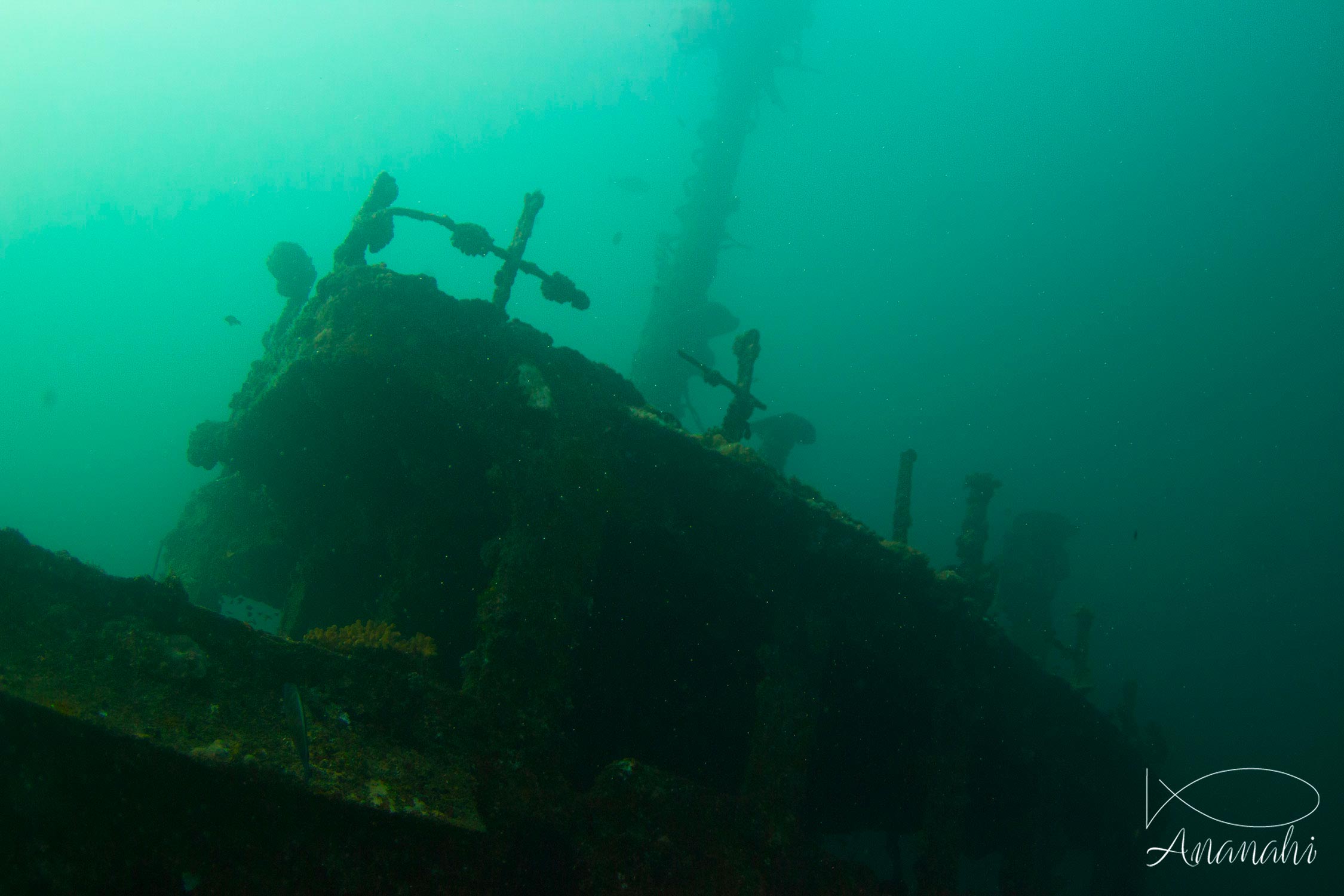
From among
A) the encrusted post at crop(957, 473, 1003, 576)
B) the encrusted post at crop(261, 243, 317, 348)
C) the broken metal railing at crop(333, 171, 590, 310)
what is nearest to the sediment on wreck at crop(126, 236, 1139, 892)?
the broken metal railing at crop(333, 171, 590, 310)

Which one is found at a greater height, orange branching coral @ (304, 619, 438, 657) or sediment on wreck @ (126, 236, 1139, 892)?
sediment on wreck @ (126, 236, 1139, 892)

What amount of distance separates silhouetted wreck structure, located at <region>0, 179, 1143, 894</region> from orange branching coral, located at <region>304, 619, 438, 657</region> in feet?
0.19

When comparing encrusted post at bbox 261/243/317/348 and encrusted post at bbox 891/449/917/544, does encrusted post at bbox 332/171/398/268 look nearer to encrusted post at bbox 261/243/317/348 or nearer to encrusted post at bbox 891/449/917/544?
encrusted post at bbox 261/243/317/348

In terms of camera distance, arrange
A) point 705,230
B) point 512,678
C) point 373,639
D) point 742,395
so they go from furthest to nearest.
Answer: point 705,230, point 742,395, point 373,639, point 512,678

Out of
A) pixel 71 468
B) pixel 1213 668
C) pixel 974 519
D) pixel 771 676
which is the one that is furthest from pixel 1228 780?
pixel 71 468

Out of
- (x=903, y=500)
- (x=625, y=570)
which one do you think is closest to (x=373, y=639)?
(x=625, y=570)

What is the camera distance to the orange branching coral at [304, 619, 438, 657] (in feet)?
15.4

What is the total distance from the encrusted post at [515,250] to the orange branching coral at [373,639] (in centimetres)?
403

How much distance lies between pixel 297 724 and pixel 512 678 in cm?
164

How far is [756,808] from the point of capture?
412cm

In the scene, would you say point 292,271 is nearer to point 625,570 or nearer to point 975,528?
point 625,570

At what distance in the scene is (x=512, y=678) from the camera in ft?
14.6

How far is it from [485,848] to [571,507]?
2867mm

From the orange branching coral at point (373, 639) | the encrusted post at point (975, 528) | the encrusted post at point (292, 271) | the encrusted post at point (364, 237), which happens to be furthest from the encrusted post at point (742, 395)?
the encrusted post at point (292, 271)
